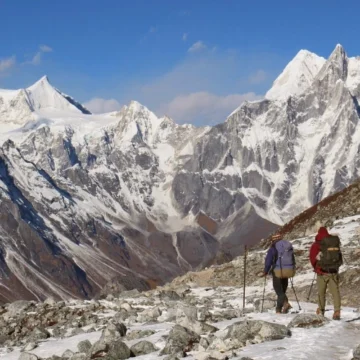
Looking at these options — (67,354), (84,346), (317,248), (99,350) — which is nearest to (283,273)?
(317,248)

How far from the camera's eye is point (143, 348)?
Result: 21000mm

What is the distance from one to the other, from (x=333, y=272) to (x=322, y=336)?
398cm

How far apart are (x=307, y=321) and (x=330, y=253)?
9.32ft

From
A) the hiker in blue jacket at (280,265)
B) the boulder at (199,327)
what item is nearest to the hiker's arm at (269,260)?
the hiker in blue jacket at (280,265)

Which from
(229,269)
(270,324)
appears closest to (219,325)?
(270,324)

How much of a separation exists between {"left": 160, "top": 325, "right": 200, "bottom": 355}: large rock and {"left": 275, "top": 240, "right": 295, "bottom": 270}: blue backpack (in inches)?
220

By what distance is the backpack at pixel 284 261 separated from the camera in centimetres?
2561

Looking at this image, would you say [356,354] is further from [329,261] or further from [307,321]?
[329,261]

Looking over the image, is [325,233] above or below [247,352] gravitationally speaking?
above

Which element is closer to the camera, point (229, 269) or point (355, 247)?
point (355, 247)

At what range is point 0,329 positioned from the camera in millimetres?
34219

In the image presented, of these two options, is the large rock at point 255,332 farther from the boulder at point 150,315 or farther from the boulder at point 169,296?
the boulder at point 169,296

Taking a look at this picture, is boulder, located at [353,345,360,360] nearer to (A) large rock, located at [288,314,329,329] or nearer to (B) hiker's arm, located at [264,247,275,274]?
(A) large rock, located at [288,314,329,329]

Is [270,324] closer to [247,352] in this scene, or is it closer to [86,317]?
[247,352]
